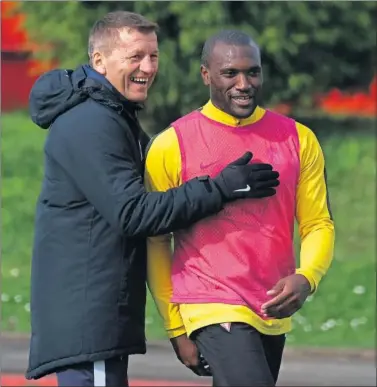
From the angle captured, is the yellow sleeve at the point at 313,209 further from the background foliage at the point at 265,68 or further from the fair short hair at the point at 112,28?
the background foliage at the point at 265,68

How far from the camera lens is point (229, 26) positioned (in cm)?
2378

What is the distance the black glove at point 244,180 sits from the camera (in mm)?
4148

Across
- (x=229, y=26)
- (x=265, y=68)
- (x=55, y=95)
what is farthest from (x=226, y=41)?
(x=265, y=68)

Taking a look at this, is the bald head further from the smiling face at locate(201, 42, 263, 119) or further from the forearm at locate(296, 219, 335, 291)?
the forearm at locate(296, 219, 335, 291)

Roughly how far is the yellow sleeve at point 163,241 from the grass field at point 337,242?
675 cm

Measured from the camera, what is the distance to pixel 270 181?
13.8ft

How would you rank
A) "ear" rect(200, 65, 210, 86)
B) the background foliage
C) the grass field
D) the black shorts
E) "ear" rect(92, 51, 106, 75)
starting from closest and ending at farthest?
the black shorts, "ear" rect(92, 51, 106, 75), "ear" rect(200, 65, 210, 86), the grass field, the background foliage

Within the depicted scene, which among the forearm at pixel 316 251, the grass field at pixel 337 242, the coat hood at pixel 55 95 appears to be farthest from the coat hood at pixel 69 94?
the grass field at pixel 337 242

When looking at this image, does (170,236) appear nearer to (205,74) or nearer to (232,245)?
(232,245)

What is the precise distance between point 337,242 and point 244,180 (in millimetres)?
13955

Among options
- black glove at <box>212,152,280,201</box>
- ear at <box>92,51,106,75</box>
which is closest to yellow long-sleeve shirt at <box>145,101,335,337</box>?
black glove at <box>212,152,280,201</box>

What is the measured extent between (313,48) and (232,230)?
75.2 ft

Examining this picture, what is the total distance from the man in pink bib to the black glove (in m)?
0.09

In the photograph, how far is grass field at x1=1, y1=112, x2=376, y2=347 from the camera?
38.2 feet
